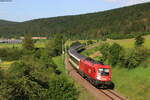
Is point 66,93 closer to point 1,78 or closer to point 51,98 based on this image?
point 51,98

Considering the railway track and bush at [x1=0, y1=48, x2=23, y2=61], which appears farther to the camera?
bush at [x1=0, y1=48, x2=23, y2=61]

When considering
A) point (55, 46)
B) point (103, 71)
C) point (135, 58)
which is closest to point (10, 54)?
point (55, 46)

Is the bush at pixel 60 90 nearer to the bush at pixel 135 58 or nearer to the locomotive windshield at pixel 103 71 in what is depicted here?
the locomotive windshield at pixel 103 71

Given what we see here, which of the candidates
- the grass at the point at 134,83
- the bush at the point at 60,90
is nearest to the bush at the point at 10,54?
the grass at the point at 134,83

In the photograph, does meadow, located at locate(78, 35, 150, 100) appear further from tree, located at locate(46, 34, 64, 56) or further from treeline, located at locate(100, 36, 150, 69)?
tree, located at locate(46, 34, 64, 56)

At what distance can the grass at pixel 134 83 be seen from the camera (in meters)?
26.5

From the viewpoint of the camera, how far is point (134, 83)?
2950 centimetres

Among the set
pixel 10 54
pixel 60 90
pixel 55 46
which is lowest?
pixel 10 54

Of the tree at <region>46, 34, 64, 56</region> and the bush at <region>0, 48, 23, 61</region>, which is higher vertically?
the tree at <region>46, 34, 64, 56</region>

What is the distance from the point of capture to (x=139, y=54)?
36188 mm

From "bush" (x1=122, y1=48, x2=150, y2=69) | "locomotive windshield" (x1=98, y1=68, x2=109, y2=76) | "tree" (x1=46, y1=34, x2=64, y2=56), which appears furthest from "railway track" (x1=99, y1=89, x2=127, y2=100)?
"tree" (x1=46, y1=34, x2=64, y2=56)

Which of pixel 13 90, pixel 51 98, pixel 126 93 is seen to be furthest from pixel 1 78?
pixel 126 93

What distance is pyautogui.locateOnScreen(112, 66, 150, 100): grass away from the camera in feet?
86.8

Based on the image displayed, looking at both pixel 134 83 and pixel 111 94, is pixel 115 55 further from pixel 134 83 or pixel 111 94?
pixel 111 94
